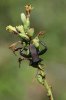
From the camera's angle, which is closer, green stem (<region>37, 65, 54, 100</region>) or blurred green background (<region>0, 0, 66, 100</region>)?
green stem (<region>37, 65, 54, 100</region>)

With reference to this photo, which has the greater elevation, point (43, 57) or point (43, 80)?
point (43, 57)

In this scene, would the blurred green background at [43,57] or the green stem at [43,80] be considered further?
the blurred green background at [43,57]

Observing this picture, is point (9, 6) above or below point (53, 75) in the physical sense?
above

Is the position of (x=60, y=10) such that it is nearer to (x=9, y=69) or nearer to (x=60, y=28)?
(x=60, y=28)

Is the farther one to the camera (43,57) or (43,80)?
(43,57)

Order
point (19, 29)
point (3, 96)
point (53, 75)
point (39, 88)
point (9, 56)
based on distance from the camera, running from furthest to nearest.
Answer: point (9, 56) < point (53, 75) < point (39, 88) < point (3, 96) < point (19, 29)

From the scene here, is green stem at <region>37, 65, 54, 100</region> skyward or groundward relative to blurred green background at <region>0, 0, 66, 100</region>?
groundward

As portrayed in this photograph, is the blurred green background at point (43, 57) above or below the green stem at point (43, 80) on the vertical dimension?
above

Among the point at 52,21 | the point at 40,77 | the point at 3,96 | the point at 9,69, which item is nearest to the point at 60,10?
the point at 52,21
